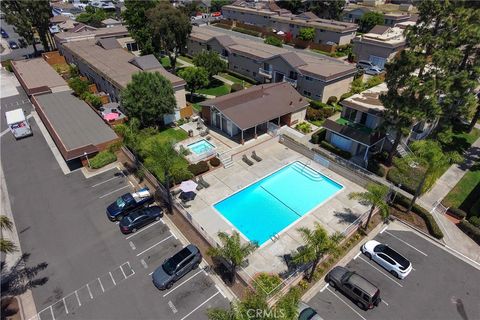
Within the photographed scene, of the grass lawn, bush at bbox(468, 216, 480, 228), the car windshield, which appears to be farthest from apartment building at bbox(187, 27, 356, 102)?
the car windshield

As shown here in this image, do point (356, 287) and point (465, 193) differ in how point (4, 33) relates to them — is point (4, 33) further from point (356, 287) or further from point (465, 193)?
point (465, 193)

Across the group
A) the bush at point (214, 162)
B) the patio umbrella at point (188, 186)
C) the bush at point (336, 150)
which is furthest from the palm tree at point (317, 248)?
the bush at point (336, 150)

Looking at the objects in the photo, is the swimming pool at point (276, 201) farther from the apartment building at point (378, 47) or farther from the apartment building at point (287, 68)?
the apartment building at point (378, 47)

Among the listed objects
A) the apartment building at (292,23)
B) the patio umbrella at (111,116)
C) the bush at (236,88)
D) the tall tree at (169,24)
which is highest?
the tall tree at (169,24)

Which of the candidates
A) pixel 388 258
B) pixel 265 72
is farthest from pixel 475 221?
pixel 265 72

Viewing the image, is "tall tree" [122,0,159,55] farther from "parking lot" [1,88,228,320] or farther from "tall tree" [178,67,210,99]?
"parking lot" [1,88,228,320]

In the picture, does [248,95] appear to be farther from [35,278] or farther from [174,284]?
[35,278]

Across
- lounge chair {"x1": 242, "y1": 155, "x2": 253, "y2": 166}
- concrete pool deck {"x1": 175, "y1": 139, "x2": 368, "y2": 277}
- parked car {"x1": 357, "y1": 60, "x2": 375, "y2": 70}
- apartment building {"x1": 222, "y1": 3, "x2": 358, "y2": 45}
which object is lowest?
concrete pool deck {"x1": 175, "y1": 139, "x2": 368, "y2": 277}
